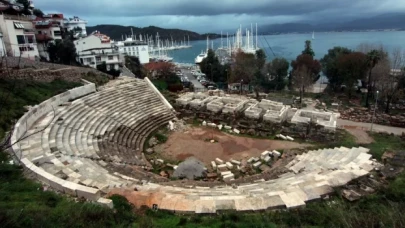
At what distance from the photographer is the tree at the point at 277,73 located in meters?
37.7

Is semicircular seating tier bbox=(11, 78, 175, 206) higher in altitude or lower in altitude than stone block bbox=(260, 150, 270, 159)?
higher

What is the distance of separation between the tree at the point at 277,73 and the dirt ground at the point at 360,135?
57.4 feet

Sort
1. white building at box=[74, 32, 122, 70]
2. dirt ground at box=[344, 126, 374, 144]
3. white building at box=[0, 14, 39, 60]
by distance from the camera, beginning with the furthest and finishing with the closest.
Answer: white building at box=[74, 32, 122, 70]
white building at box=[0, 14, 39, 60]
dirt ground at box=[344, 126, 374, 144]

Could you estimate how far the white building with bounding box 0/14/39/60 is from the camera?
96.9 ft

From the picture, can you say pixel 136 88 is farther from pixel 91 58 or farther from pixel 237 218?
pixel 91 58

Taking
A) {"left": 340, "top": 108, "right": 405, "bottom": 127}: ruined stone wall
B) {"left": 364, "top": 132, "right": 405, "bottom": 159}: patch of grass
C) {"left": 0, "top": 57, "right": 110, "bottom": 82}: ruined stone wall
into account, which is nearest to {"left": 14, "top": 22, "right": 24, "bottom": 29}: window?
{"left": 0, "top": 57, "right": 110, "bottom": 82}: ruined stone wall

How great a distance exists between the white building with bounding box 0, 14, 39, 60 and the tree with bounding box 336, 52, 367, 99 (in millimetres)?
39440

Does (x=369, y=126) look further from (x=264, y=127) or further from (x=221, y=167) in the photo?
(x=221, y=167)

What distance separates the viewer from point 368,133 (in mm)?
19859

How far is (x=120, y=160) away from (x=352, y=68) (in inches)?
1259

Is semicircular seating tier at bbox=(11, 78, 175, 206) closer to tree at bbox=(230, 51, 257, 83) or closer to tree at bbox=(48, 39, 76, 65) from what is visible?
tree at bbox=(48, 39, 76, 65)

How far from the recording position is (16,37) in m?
30.7

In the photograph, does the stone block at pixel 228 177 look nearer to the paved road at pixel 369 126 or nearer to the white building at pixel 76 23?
the paved road at pixel 369 126

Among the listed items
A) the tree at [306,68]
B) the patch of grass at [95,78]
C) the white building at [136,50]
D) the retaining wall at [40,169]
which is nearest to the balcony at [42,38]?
the patch of grass at [95,78]
